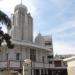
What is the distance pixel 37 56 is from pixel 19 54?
397 centimetres

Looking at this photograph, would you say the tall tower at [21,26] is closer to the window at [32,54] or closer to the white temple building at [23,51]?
the white temple building at [23,51]

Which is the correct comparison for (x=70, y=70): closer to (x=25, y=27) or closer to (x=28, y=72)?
(x=28, y=72)

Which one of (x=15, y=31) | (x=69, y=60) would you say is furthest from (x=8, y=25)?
(x=15, y=31)

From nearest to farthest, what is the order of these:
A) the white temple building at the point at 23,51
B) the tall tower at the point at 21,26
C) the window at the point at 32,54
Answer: the white temple building at the point at 23,51
the window at the point at 32,54
the tall tower at the point at 21,26

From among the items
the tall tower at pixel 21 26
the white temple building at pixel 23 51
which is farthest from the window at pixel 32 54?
the tall tower at pixel 21 26

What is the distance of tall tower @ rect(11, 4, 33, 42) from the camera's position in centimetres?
4025

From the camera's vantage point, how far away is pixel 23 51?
34031 millimetres

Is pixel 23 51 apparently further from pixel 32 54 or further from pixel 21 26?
pixel 21 26

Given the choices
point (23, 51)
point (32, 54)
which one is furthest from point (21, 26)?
point (23, 51)

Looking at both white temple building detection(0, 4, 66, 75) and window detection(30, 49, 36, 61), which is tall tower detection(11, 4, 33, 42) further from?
window detection(30, 49, 36, 61)

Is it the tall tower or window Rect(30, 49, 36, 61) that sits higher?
the tall tower

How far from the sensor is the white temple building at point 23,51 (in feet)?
Answer: 100

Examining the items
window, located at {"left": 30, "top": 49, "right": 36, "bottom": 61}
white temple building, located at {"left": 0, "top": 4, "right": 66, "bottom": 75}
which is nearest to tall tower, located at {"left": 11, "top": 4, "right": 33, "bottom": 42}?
white temple building, located at {"left": 0, "top": 4, "right": 66, "bottom": 75}

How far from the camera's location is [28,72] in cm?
1819
